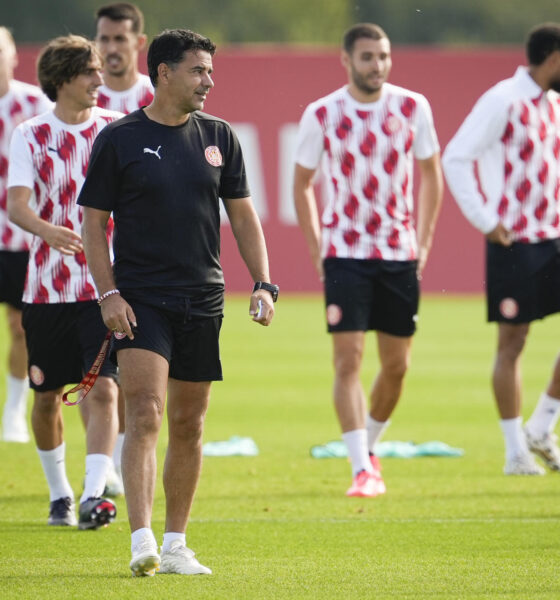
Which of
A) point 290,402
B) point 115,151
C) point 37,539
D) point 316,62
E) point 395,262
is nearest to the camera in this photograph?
point 115,151

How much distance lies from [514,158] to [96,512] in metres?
3.61

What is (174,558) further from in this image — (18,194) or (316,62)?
(316,62)

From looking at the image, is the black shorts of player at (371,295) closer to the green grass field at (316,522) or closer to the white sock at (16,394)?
the green grass field at (316,522)

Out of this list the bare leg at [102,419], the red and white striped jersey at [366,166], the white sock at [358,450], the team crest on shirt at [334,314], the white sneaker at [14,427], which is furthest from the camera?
the white sneaker at [14,427]

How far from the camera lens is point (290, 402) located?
12883 millimetres

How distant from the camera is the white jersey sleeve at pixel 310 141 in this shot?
355 inches

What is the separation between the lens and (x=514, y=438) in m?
9.38

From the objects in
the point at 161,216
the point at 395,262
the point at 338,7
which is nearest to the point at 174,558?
the point at 161,216

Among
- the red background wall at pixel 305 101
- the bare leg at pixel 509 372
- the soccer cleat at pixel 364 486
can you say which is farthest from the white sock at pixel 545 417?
the red background wall at pixel 305 101

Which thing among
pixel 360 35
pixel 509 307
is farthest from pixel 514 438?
pixel 360 35

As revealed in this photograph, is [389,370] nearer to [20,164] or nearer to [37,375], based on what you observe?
[37,375]

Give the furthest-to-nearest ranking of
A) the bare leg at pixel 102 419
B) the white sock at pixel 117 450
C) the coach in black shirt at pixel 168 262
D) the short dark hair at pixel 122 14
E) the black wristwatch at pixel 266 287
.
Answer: the short dark hair at pixel 122 14, the white sock at pixel 117 450, the bare leg at pixel 102 419, the black wristwatch at pixel 266 287, the coach in black shirt at pixel 168 262

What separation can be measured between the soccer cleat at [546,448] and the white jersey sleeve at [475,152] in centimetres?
129

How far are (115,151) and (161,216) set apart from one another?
1.03 feet
